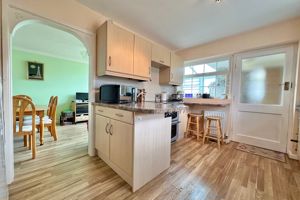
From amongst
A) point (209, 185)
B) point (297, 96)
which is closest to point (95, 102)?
point (209, 185)

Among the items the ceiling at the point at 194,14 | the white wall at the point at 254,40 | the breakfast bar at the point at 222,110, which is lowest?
the breakfast bar at the point at 222,110

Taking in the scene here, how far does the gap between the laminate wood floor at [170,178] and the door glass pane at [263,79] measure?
1175 millimetres

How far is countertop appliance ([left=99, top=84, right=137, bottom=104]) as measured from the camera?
1.91 m

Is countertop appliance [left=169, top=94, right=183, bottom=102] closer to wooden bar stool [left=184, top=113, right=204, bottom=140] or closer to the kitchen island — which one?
wooden bar stool [left=184, top=113, right=204, bottom=140]

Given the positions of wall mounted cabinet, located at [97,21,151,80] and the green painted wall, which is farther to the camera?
the green painted wall

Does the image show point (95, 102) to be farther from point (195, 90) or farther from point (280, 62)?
point (280, 62)

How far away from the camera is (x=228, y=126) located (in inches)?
119

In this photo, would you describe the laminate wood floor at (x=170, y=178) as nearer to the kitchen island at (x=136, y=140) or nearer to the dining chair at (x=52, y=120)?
the kitchen island at (x=136, y=140)

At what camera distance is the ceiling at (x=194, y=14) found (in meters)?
1.90

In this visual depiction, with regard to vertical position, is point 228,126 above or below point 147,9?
below

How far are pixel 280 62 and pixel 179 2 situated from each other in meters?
2.30

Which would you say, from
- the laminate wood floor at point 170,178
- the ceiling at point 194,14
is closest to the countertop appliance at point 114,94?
the laminate wood floor at point 170,178

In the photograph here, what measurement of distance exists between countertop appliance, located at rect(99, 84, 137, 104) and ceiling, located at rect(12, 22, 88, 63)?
180 centimetres

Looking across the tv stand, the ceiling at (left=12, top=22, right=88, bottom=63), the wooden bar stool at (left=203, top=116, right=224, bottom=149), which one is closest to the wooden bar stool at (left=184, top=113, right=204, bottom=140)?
the wooden bar stool at (left=203, top=116, right=224, bottom=149)
